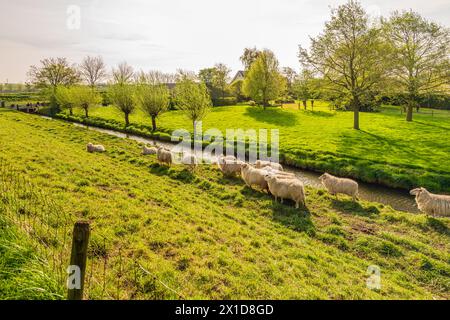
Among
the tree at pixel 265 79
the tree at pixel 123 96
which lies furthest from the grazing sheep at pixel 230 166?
the tree at pixel 265 79

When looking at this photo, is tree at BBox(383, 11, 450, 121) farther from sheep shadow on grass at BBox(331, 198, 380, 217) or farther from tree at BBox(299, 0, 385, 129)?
sheep shadow on grass at BBox(331, 198, 380, 217)

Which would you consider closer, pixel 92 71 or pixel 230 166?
pixel 230 166

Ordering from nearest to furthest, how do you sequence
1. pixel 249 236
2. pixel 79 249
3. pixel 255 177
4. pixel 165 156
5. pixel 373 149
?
pixel 79 249
pixel 249 236
pixel 255 177
pixel 165 156
pixel 373 149

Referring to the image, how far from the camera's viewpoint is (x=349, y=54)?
32562mm

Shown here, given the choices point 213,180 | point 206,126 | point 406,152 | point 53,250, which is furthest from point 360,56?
point 53,250

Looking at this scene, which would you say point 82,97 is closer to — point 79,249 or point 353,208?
point 353,208

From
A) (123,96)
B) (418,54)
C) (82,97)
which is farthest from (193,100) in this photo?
(418,54)

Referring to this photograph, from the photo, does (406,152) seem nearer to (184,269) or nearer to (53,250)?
(184,269)

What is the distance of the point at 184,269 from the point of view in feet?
24.4

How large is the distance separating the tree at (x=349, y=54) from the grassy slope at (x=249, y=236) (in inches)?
892

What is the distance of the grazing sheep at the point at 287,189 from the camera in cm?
1419

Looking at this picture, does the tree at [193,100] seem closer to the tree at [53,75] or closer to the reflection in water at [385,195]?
the reflection in water at [385,195]

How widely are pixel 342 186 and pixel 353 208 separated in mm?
1411

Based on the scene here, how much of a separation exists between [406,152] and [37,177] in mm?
28054
